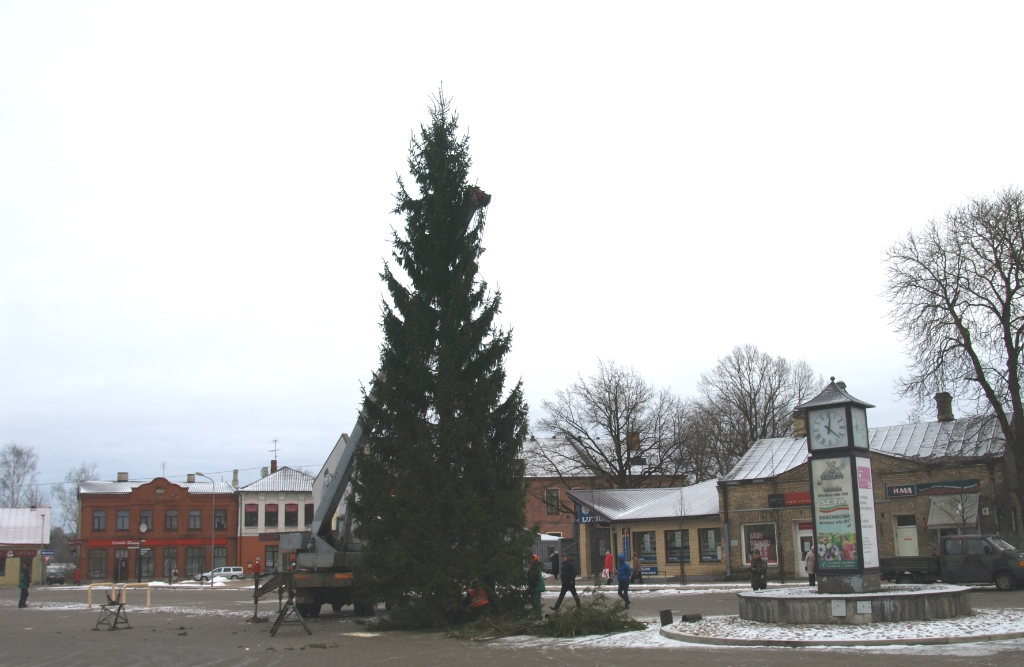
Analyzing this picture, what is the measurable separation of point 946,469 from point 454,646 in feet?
81.6

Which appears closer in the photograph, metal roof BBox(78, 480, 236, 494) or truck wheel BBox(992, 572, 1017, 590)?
truck wheel BBox(992, 572, 1017, 590)

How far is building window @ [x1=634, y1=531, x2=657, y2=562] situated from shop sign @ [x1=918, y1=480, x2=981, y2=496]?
521 inches

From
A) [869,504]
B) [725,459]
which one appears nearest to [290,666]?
[869,504]

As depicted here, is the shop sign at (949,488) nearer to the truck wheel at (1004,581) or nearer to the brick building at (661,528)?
the truck wheel at (1004,581)

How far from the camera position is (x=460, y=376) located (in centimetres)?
2031

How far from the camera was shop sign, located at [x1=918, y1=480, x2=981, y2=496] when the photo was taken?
106 ft

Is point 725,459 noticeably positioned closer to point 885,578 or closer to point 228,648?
point 885,578

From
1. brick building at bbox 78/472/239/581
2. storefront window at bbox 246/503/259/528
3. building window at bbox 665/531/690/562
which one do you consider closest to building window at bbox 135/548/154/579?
brick building at bbox 78/472/239/581

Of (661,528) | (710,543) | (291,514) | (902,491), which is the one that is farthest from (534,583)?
(291,514)

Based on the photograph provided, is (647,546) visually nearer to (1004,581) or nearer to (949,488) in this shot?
(949,488)

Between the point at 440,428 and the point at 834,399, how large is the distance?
27.6ft

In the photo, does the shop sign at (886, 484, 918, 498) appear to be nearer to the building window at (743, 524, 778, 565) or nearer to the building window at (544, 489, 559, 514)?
the building window at (743, 524, 778, 565)

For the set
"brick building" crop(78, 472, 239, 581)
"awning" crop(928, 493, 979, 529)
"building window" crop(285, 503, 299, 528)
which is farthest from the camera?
"building window" crop(285, 503, 299, 528)

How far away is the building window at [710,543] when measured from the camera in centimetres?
3984
